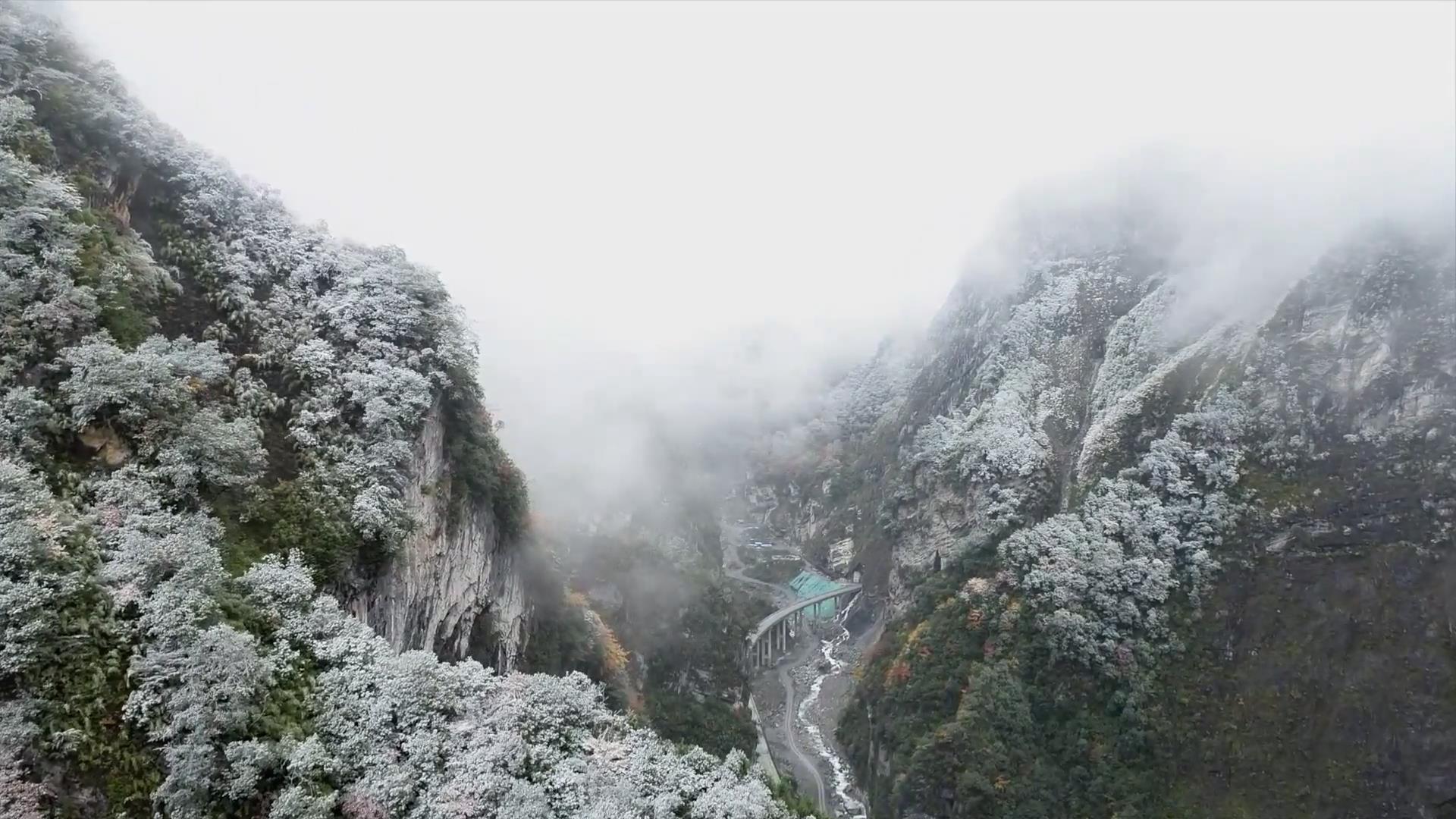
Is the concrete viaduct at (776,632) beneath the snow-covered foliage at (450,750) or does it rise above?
above

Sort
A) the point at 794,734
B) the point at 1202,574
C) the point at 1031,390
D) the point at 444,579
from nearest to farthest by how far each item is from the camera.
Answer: the point at 444,579 < the point at 1202,574 < the point at 794,734 < the point at 1031,390

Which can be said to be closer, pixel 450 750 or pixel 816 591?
pixel 450 750

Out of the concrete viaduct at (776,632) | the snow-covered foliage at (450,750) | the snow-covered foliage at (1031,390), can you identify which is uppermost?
the snow-covered foliage at (1031,390)

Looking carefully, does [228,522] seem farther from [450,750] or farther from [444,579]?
[444,579]

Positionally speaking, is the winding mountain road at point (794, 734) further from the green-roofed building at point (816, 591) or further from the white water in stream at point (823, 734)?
the green-roofed building at point (816, 591)

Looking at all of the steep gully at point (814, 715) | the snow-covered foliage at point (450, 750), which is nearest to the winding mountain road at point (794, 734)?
the steep gully at point (814, 715)

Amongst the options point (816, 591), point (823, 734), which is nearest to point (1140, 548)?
point (823, 734)

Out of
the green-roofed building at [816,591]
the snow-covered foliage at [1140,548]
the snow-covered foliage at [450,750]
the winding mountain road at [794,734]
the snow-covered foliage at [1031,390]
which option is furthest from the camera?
the green-roofed building at [816,591]
